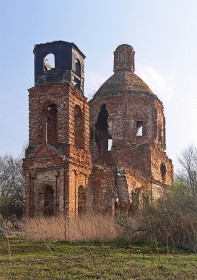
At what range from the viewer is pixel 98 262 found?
28.1ft

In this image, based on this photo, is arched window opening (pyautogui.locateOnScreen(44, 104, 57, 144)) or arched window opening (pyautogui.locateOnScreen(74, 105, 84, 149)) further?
arched window opening (pyautogui.locateOnScreen(44, 104, 57, 144))

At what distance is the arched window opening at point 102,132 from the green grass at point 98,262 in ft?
42.9

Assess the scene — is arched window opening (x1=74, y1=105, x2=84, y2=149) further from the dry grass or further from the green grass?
the green grass

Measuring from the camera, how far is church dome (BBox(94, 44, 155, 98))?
23.9m

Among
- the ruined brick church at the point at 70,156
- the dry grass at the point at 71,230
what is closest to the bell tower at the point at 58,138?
the ruined brick church at the point at 70,156

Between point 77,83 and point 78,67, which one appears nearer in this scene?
point 77,83

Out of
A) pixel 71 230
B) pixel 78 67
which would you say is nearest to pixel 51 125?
pixel 78 67

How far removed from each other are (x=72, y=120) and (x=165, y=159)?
8762mm

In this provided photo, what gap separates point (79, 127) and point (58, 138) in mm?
1627

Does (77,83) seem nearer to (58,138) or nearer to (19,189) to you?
(58,138)

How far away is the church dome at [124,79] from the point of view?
2386 cm

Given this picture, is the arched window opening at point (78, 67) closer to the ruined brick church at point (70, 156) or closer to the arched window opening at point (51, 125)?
the ruined brick church at point (70, 156)

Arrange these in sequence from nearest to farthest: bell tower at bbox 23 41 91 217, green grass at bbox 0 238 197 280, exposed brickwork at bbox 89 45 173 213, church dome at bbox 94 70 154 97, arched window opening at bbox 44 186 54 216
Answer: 1. green grass at bbox 0 238 197 280
2. bell tower at bbox 23 41 91 217
3. arched window opening at bbox 44 186 54 216
4. exposed brickwork at bbox 89 45 173 213
5. church dome at bbox 94 70 154 97

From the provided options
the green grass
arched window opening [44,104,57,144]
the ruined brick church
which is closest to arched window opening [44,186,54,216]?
the ruined brick church
